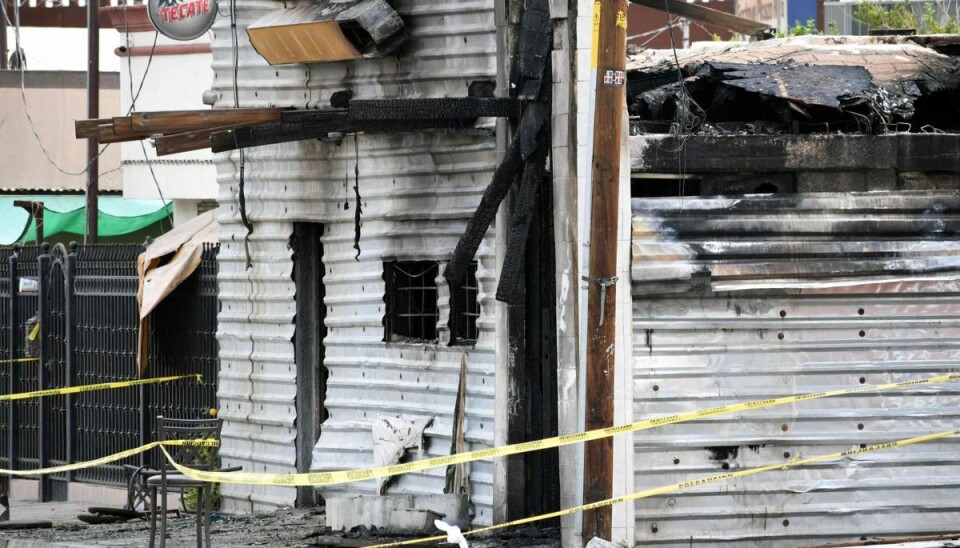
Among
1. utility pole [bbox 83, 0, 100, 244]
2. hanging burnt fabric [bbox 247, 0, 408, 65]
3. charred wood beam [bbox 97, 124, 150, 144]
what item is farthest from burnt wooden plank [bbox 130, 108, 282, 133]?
utility pole [bbox 83, 0, 100, 244]

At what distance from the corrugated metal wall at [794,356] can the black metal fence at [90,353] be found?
636cm

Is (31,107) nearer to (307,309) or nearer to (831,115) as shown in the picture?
(307,309)

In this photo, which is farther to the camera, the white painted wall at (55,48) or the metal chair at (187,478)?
the white painted wall at (55,48)

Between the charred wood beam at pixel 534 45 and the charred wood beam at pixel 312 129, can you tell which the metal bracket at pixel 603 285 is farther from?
the charred wood beam at pixel 312 129

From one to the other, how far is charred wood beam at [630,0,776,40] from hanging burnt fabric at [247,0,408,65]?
198 centimetres

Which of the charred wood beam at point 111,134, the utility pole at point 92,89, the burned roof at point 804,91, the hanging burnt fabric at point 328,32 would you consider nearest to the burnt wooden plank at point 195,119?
the charred wood beam at point 111,134

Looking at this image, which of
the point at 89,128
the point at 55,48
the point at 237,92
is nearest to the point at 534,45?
the point at 89,128

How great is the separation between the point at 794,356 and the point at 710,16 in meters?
4.31

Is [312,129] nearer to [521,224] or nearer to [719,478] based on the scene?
[521,224]

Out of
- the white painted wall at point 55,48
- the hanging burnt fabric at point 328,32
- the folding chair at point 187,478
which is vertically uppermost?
the white painted wall at point 55,48

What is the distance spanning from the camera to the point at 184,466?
1180 cm

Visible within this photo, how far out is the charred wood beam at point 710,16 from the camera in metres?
13.1

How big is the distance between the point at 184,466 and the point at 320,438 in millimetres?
2264

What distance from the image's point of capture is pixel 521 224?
11500 mm
